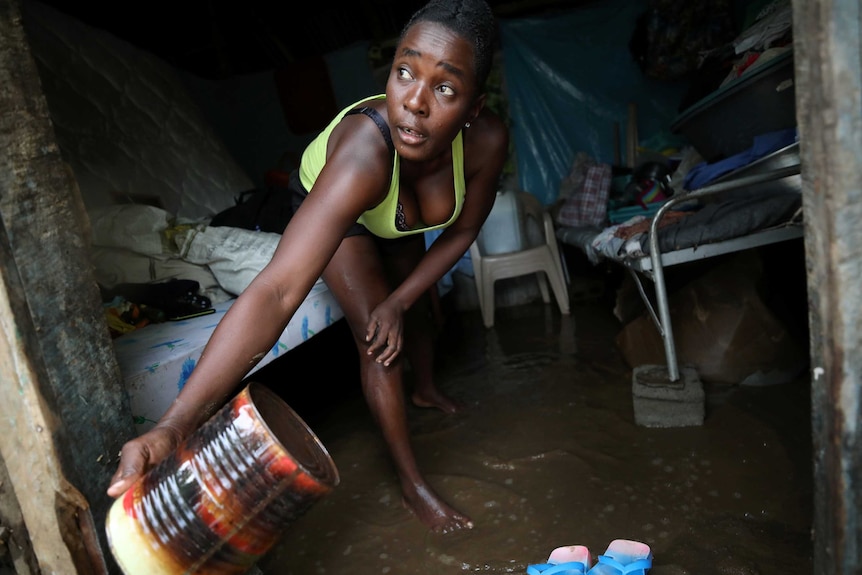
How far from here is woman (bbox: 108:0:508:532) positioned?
1.29 metres

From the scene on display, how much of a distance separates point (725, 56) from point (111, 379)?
394 cm

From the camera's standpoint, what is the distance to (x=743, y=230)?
8.30 ft

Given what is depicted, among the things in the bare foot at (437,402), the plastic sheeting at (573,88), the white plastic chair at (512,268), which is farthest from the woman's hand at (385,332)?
the plastic sheeting at (573,88)

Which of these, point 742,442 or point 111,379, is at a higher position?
point 111,379

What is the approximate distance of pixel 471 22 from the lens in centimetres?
159

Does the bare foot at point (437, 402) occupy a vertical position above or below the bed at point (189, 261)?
below

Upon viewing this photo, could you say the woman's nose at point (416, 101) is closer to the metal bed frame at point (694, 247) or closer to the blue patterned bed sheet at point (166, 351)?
the blue patterned bed sheet at point (166, 351)

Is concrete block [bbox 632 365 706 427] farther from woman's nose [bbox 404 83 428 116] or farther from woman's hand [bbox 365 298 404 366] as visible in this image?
woman's nose [bbox 404 83 428 116]

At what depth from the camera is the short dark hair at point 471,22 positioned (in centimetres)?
157

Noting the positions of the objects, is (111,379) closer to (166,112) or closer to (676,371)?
(676,371)

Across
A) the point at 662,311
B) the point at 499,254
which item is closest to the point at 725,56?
the point at 499,254

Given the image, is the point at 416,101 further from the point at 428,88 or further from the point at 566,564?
the point at 566,564

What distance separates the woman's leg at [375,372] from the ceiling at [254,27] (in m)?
4.21

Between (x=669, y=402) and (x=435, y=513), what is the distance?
1.12 meters
